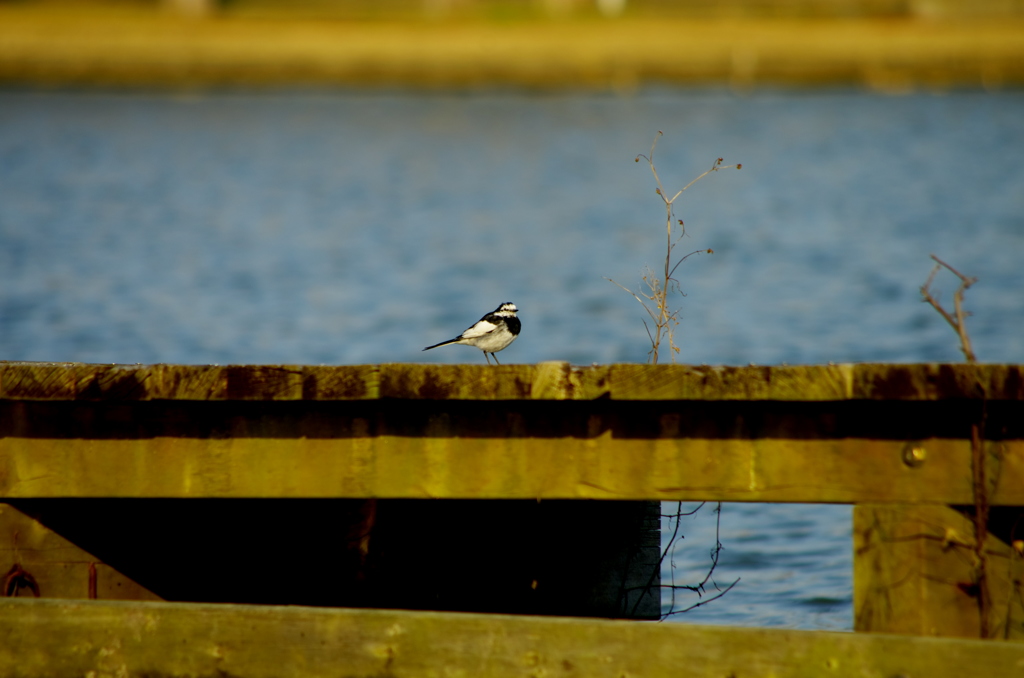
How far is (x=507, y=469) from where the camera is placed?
490 centimetres

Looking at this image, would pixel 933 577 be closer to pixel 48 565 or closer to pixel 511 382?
pixel 511 382

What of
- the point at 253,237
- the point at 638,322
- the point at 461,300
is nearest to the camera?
the point at 638,322

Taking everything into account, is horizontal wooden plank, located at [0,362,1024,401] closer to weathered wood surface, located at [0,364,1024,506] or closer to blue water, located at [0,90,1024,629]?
weathered wood surface, located at [0,364,1024,506]

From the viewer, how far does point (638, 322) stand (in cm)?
1908

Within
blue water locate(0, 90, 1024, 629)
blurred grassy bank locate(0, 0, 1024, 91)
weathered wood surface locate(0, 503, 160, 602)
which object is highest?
blurred grassy bank locate(0, 0, 1024, 91)

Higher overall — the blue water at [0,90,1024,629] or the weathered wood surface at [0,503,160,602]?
the blue water at [0,90,1024,629]

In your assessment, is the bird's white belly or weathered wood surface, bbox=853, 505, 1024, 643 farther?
the bird's white belly

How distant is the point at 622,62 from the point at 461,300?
37.9 meters

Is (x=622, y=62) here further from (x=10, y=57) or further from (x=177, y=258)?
(x=177, y=258)

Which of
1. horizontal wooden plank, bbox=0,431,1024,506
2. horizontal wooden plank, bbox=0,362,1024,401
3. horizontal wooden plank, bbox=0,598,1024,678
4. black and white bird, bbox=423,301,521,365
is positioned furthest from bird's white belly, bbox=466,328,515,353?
horizontal wooden plank, bbox=0,598,1024,678

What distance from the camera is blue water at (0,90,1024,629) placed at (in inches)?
642

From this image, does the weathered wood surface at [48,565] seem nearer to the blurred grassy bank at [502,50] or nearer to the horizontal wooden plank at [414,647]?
the horizontal wooden plank at [414,647]

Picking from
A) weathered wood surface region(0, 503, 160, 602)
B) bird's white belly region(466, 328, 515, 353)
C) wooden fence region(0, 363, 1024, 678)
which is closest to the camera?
wooden fence region(0, 363, 1024, 678)

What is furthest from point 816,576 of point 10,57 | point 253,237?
point 10,57
